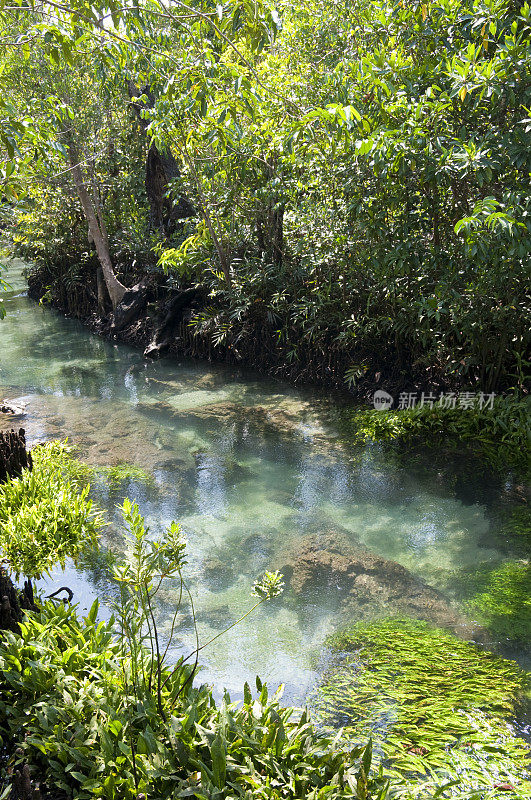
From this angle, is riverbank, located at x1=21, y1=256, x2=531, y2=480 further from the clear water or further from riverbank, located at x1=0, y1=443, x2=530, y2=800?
riverbank, located at x1=0, y1=443, x2=530, y2=800

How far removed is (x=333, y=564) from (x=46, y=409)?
18.2 ft

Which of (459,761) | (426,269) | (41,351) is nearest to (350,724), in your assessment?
(459,761)

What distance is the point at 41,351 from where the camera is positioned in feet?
41.5

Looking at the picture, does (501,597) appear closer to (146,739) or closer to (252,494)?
(252,494)

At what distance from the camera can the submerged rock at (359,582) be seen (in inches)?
180

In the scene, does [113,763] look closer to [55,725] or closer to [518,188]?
[55,725]

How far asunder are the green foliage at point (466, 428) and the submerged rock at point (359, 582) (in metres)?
2.15

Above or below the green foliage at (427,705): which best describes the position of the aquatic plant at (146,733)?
above

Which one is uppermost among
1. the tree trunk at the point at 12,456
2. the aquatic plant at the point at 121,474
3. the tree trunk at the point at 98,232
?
the tree trunk at the point at 98,232
